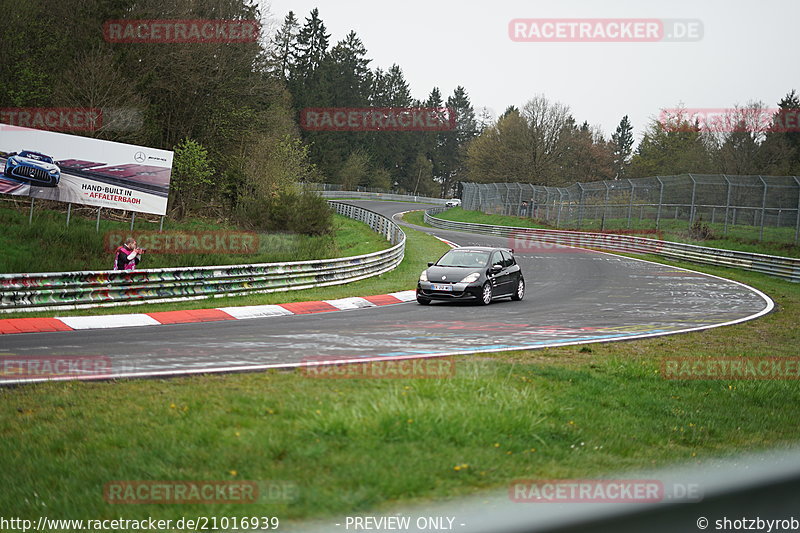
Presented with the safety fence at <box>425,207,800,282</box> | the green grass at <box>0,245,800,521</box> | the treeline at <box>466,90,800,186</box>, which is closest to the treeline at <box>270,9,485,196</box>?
the treeline at <box>466,90,800,186</box>

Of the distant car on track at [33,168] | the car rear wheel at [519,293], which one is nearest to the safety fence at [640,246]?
the car rear wheel at [519,293]

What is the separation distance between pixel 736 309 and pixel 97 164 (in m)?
19.0

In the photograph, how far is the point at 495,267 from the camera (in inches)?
808

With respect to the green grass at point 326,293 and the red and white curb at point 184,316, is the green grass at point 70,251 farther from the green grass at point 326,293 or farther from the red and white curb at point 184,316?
the red and white curb at point 184,316

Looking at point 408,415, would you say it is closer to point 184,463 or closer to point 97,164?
point 184,463

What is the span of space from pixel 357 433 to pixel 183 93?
3619 centimetres

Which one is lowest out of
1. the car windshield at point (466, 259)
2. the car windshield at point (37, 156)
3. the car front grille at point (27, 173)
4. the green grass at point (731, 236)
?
the car windshield at point (466, 259)

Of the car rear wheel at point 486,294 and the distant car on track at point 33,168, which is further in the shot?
the distant car on track at point 33,168

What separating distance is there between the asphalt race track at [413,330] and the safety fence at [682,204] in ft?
32.5

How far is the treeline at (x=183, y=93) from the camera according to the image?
30625mm

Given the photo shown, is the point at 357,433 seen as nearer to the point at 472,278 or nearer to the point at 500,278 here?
the point at 472,278

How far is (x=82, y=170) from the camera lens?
21594 millimetres

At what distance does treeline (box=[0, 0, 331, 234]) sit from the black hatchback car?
17786 mm

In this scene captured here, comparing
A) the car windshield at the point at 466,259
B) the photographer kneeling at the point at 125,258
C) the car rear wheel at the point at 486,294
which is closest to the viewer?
the photographer kneeling at the point at 125,258
